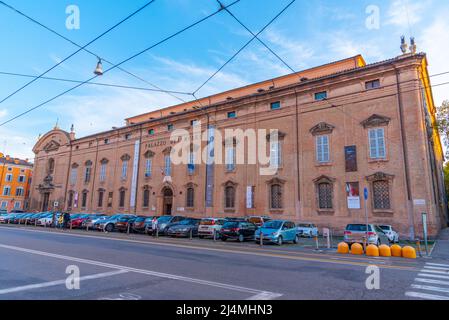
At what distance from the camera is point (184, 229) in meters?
21.2

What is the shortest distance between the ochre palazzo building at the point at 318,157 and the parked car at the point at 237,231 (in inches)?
272

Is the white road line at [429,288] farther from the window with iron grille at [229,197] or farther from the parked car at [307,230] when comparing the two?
the window with iron grille at [229,197]

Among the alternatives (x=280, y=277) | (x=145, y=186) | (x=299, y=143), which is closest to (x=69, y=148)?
(x=145, y=186)

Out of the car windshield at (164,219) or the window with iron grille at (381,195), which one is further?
the car windshield at (164,219)

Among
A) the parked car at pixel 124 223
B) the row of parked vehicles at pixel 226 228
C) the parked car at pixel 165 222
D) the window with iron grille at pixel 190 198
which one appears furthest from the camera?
the window with iron grille at pixel 190 198

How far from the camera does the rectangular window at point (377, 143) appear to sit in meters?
23.1

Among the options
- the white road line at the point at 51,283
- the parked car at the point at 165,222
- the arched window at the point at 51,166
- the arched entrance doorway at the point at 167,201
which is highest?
the arched window at the point at 51,166

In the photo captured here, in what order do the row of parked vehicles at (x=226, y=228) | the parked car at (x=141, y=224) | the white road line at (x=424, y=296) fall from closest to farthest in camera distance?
the white road line at (x=424, y=296) < the row of parked vehicles at (x=226, y=228) < the parked car at (x=141, y=224)

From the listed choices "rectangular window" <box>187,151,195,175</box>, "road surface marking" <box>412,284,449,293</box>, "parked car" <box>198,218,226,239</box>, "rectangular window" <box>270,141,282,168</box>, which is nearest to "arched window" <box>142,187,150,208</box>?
"rectangular window" <box>187,151,195,175</box>

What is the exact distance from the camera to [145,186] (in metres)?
38.6

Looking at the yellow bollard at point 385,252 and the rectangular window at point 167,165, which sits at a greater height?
the rectangular window at point 167,165

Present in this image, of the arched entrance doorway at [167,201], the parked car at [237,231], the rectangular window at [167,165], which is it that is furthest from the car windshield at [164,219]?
the rectangular window at [167,165]

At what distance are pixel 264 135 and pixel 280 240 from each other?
14.1 m

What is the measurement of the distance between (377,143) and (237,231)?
44.2 ft
